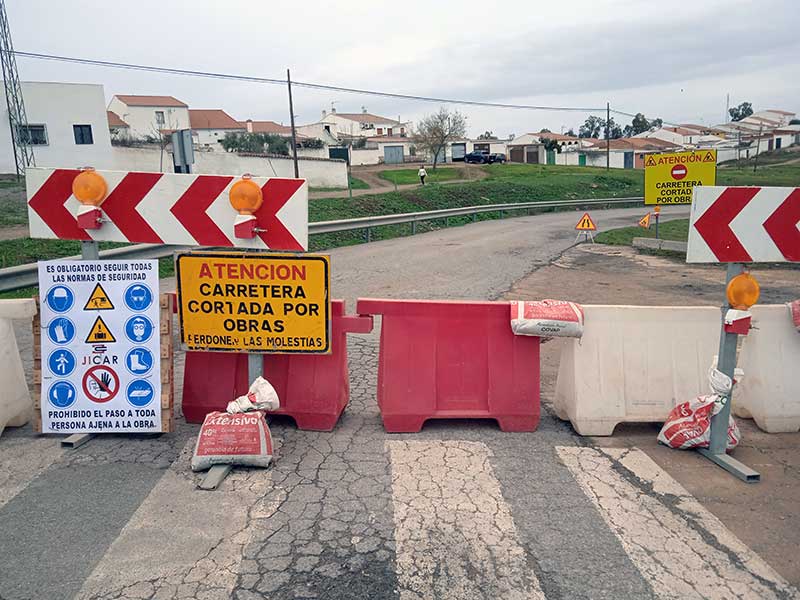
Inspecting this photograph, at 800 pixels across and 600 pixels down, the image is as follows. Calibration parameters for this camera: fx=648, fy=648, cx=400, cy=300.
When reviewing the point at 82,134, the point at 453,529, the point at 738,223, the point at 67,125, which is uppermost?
the point at 67,125

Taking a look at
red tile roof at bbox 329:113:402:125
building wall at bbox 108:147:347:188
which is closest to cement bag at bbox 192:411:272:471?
building wall at bbox 108:147:347:188

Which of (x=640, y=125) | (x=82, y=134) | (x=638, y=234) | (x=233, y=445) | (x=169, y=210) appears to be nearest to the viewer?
(x=233, y=445)

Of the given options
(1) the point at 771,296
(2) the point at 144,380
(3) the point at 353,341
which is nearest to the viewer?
(2) the point at 144,380

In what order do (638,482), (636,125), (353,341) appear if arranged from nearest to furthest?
(638,482), (353,341), (636,125)

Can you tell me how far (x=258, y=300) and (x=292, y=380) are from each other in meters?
0.71

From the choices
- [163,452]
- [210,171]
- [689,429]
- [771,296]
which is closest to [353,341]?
[163,452]

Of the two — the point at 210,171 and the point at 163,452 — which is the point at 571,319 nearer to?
the point at 163,452

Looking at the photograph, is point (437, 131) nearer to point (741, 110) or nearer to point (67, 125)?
point (67, 125)

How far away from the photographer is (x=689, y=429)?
4.74 meters

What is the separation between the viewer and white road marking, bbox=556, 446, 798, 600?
318 centimetres

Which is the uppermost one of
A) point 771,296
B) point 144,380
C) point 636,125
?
point 636,125

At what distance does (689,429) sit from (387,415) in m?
2.24

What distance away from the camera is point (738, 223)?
464 cm

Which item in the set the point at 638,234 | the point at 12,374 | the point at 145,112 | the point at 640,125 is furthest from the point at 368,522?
the point at 640,125
